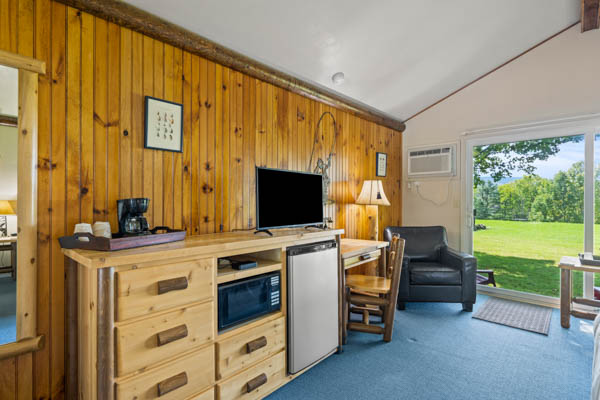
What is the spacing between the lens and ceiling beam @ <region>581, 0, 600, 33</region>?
289cm

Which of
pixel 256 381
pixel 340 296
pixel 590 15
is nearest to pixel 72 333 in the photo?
pixel 256 381

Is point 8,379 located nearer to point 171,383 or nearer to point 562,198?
Result: point 171,383

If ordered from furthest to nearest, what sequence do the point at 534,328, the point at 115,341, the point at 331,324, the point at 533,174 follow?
the point at 533,174 < the point at 534,328 < the point at 331,324 < the point at 115,341

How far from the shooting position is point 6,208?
158cm

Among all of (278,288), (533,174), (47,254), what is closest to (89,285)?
(47,254)

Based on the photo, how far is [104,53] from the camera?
185cm

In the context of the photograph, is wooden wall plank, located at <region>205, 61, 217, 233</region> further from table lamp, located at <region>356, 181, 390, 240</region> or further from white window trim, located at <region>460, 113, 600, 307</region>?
white window trim, located at <region>460, 113, 600, 307</region>

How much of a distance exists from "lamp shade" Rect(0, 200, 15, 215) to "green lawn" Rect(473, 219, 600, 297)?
15.2ft

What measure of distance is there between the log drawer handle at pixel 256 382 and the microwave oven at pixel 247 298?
353 mm

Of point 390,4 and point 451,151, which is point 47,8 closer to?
point 390,4

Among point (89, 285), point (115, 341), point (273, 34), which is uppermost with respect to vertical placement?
point (273, 34)

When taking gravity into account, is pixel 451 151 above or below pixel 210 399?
above

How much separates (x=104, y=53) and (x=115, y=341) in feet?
5.26

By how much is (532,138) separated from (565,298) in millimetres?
1866
